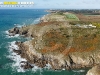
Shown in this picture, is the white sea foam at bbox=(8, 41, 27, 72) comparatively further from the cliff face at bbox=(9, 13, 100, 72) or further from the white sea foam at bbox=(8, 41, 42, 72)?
the cliff face at bbox=(9, 13, 100, 72)

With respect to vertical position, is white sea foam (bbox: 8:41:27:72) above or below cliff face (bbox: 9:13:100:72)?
below

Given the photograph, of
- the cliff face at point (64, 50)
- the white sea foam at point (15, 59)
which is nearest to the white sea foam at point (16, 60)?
the white sea foam at point (15, 59)

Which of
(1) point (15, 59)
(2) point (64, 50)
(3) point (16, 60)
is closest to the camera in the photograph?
(2) point (64, 50)

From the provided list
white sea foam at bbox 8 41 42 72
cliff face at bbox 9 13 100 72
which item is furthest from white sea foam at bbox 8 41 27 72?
cliff face at bbox 9 13 100 72

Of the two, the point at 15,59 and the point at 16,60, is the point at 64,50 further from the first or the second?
the point at 15,59

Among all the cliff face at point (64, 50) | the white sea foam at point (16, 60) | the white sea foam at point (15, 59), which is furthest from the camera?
the cliff face at point (64, 50)

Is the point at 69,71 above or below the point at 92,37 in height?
below

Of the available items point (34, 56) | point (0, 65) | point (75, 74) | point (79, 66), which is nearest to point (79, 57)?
point (79, 66)

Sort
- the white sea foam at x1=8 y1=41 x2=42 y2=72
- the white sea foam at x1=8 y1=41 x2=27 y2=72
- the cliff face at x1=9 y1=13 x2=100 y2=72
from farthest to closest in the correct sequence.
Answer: the cliff face at x1=9 y1=13 x2=100 y2=72 < the white sea foam at x1=8 y1=41 x2=27 y2=72 < the white sea foam at x1=8 y1=41 x2=42 y2=72

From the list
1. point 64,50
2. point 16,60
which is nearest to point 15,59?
point 16,60

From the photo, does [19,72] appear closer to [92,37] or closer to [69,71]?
[69,71]

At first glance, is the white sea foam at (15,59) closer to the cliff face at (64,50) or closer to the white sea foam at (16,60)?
the white sea foam at (16,60)
